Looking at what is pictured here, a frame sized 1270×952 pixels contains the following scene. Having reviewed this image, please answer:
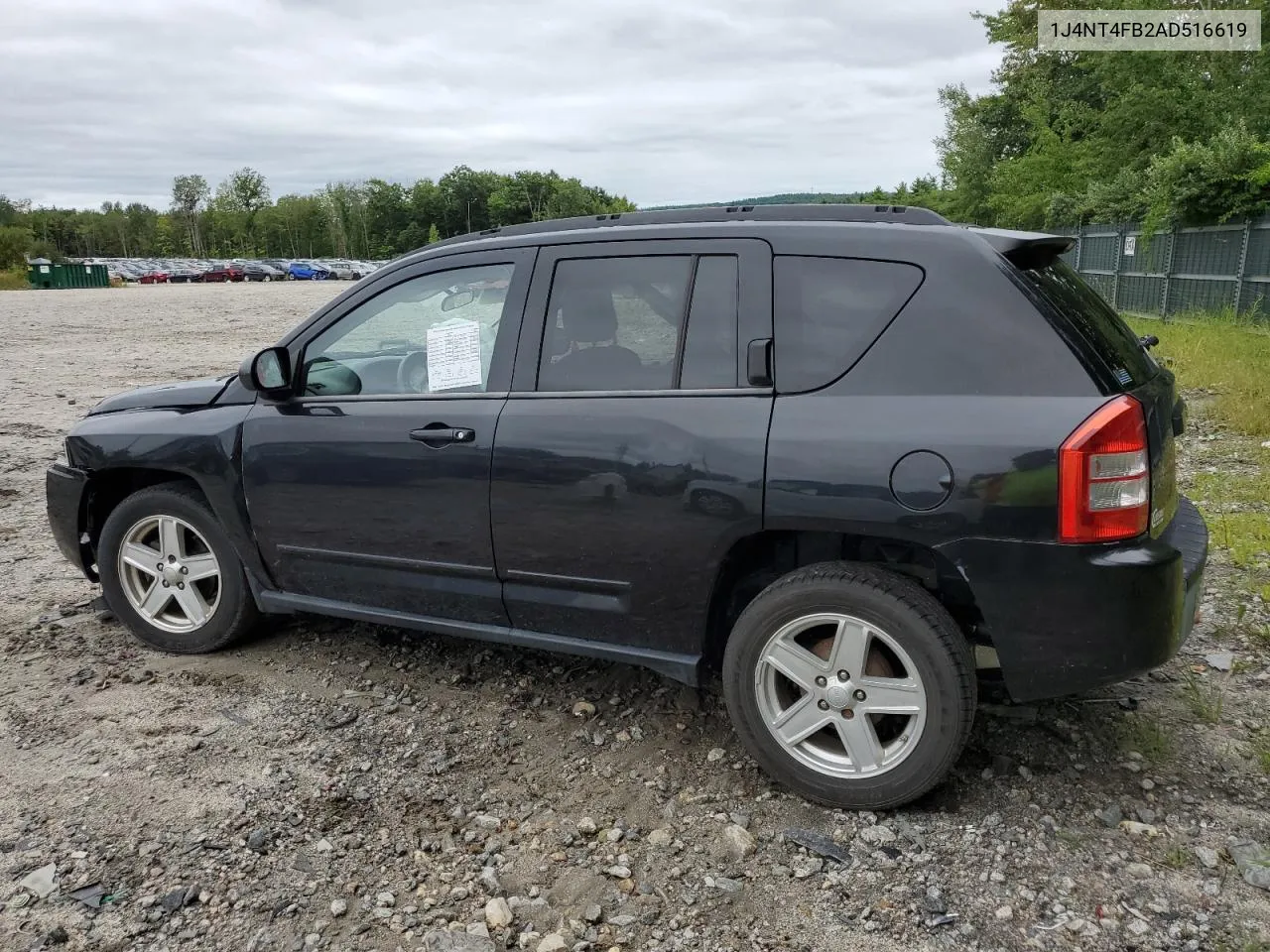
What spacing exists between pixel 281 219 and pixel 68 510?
143 meters

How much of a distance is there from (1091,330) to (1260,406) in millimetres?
7201

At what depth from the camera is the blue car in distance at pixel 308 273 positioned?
232ft

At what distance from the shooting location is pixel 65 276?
58406mm

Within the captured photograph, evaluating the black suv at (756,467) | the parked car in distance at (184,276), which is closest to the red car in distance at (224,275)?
the parked car in distance at (184,276)

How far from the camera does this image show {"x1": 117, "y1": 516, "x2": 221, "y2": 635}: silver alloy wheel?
14.5 feet

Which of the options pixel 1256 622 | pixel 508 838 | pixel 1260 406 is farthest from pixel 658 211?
pixel 1260 406

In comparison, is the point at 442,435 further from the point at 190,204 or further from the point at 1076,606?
the point at 190,204

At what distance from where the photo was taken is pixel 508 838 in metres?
3.12

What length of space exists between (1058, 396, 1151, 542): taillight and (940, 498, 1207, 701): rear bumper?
0.19ft

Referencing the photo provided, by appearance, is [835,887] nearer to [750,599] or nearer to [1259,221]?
[750,599]

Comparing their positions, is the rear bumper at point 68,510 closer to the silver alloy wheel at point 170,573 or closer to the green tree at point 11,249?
the silver alloy wheel at point 170,573

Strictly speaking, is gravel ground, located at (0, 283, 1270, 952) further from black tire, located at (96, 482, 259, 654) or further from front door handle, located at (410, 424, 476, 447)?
front door handle, located at (410, 424, 476, 447)

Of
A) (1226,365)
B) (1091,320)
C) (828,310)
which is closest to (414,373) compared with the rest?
(828,310)

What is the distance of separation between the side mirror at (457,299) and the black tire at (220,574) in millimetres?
1399
